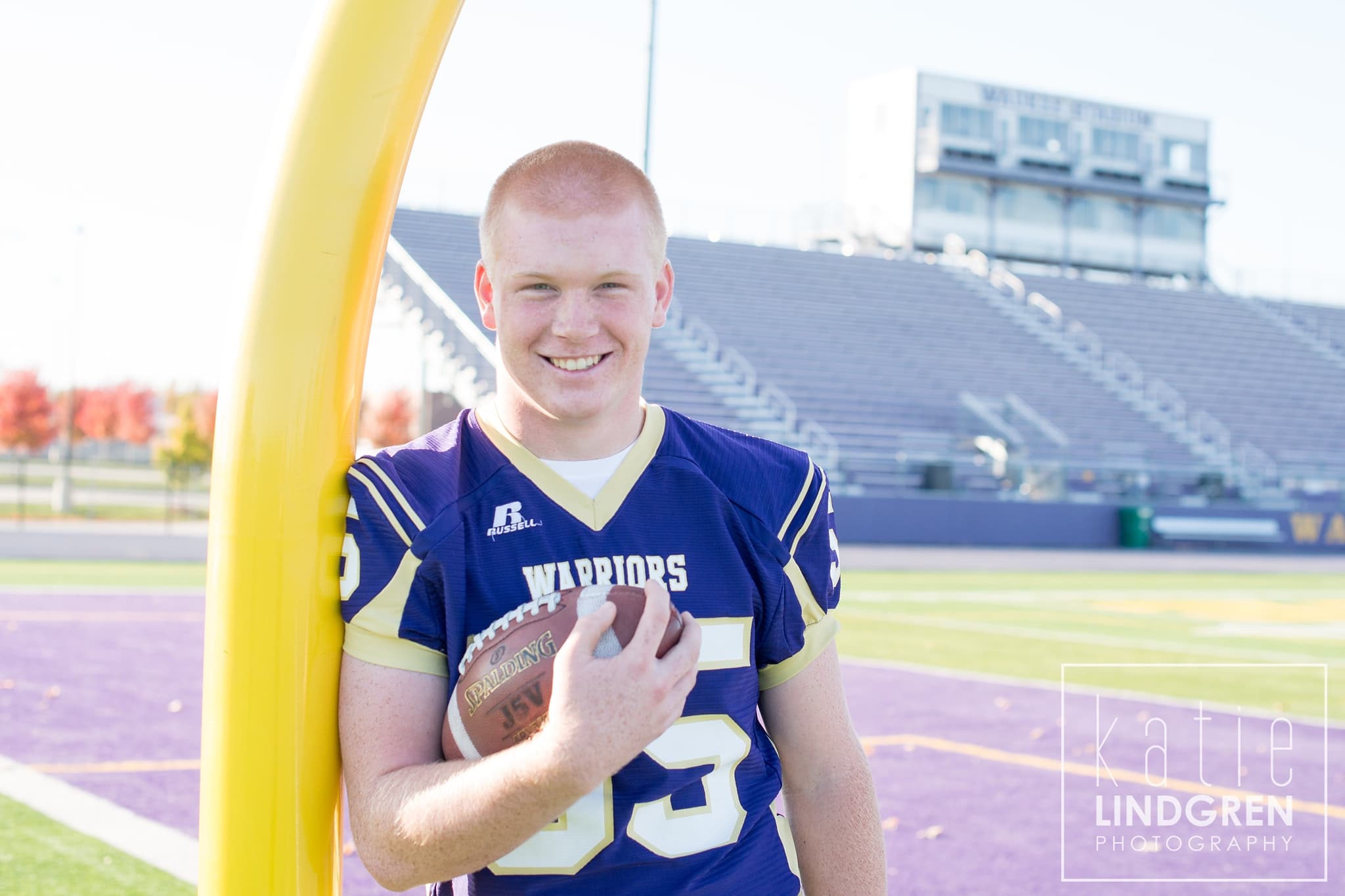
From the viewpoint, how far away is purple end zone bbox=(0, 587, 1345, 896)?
4.66 metres

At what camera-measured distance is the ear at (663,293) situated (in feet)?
6.43

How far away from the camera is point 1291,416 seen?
104 ft

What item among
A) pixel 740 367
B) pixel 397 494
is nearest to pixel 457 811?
pixel 397 494

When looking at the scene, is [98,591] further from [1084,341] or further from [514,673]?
[1084,341]

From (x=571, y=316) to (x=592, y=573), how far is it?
0.33 meters

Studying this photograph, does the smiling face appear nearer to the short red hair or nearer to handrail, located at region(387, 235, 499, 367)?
the short red hair

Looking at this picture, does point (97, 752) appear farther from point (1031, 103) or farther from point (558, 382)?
point (1031, 103)

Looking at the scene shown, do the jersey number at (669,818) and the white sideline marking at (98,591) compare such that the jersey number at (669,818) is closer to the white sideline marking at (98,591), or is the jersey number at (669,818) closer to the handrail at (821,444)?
the white sideline marking at (98,591)

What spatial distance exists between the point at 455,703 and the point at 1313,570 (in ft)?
72.7

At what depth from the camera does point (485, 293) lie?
1933 mm

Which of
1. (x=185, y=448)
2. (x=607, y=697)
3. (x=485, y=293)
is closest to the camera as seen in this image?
(x=607, y=697)

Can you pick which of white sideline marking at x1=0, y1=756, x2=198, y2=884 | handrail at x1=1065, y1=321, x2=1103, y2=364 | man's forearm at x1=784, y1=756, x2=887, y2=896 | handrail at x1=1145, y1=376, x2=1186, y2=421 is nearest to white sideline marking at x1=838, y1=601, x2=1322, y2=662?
white sideline marking at x1=0, y1=756, x2=198, y2=884

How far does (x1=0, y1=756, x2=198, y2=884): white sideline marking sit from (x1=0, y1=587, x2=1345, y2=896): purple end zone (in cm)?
8

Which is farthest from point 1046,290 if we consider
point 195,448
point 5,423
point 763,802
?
point 763,802
